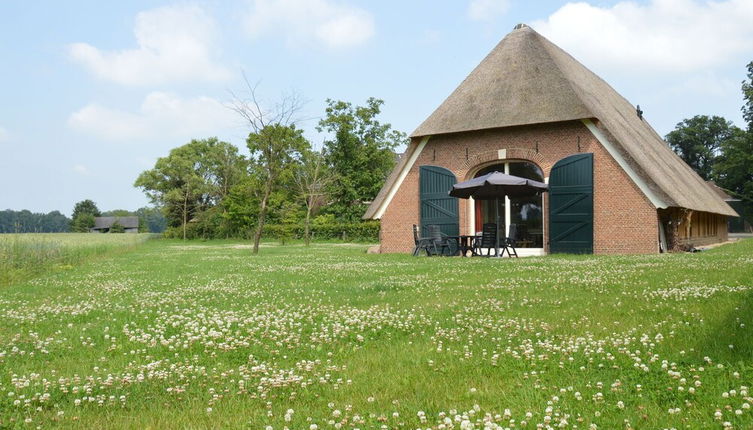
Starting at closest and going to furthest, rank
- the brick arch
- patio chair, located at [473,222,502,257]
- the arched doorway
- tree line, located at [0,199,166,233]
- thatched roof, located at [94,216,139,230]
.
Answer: patio chair, located at [473,222,502,257] → the brick arch → the arched doorway → tree line, located at [0,199,166,233] → thatched roof, located at [94,216,139,230]

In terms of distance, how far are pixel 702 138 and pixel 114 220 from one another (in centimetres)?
11093

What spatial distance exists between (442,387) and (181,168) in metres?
72.8

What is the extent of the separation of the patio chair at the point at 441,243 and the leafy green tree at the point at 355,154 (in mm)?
28055

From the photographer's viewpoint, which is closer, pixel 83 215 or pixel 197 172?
pixel 197 172

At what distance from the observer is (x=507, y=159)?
841 inches

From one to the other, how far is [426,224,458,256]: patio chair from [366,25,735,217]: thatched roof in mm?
4129

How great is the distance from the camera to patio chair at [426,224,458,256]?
19922mm

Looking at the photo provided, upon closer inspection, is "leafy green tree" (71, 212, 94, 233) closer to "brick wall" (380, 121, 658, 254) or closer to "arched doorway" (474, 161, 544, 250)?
"brick wall" (380, 121, 658, 254)

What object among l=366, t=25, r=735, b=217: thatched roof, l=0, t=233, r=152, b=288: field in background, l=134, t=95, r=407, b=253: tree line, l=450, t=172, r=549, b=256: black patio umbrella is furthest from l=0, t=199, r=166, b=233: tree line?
l=450, t=172, r=549, b=256: black patio umbrella

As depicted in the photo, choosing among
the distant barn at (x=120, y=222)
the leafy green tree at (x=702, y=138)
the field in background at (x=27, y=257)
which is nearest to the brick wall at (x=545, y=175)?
the field in background at (x=27, y=257)

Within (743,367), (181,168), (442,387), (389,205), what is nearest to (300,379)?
(442,387)

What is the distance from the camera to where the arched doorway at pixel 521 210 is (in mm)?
21859

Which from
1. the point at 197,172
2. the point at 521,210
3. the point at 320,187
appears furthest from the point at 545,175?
the point at 197,172

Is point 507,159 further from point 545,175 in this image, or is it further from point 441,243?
point 441,243
